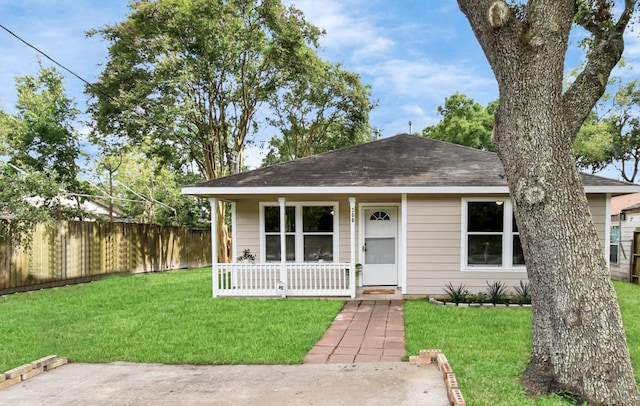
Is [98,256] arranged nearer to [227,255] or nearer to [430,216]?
[227,255]

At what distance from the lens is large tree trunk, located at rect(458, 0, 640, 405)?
314 cm

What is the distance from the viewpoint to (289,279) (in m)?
8.54

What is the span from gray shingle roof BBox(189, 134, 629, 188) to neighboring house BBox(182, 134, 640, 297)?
0.02 meters

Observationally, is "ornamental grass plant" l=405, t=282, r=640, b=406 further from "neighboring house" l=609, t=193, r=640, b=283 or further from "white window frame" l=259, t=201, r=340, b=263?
"neighboring house" l=609, t=193, r=640, b=283

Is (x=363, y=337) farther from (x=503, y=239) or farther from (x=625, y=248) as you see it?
(x=625, y=248)

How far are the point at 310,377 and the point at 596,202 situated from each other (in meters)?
7.19

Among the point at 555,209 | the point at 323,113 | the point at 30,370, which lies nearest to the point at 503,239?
the point at 555,209

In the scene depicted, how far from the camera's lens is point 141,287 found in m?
10.1

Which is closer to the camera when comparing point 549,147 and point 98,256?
point 549,147

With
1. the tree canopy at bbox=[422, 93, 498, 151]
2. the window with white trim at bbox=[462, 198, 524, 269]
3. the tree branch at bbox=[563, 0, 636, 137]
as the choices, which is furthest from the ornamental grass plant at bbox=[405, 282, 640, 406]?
the tree canopy at bbox=[422, 93, 498, 151]

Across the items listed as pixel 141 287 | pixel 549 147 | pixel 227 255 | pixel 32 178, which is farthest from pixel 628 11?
pixel 227 255

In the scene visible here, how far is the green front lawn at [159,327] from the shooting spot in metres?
4.64

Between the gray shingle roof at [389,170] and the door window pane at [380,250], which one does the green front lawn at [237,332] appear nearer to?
the door window pane at [380,250]

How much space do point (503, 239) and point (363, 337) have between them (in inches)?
168
